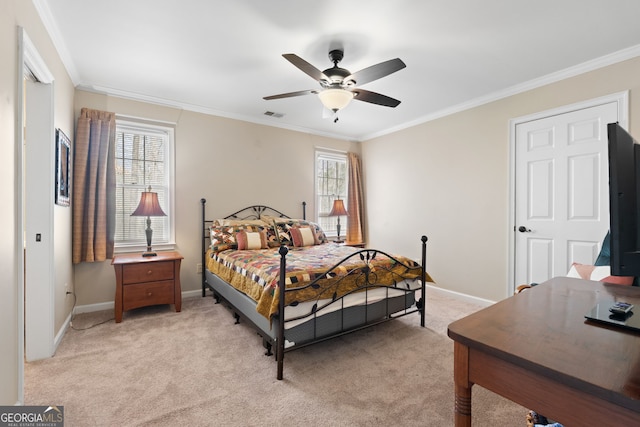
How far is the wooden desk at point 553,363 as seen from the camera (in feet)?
2.11

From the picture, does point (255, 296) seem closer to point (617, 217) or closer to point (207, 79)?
point (617, 217)

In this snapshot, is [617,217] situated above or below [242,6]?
below

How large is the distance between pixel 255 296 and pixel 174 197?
2.23 metres

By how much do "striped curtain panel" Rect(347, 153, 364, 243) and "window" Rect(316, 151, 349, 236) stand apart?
0.14 meters

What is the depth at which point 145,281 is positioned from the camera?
317 centimetres

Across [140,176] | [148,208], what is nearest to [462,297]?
[148,208]

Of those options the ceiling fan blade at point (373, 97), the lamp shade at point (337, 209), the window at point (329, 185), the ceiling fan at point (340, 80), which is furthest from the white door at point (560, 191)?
the window at point (329, 185)

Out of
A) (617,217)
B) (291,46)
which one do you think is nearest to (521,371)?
(617,217)

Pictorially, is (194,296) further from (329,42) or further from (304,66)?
(329,42)

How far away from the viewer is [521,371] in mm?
778

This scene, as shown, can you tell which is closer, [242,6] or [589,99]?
[242,6]

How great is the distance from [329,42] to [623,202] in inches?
92.7

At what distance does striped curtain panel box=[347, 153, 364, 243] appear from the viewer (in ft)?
17.6

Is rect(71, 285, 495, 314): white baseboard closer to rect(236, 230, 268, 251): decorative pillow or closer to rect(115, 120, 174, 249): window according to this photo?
rect(115, 120, 174, 249): window
